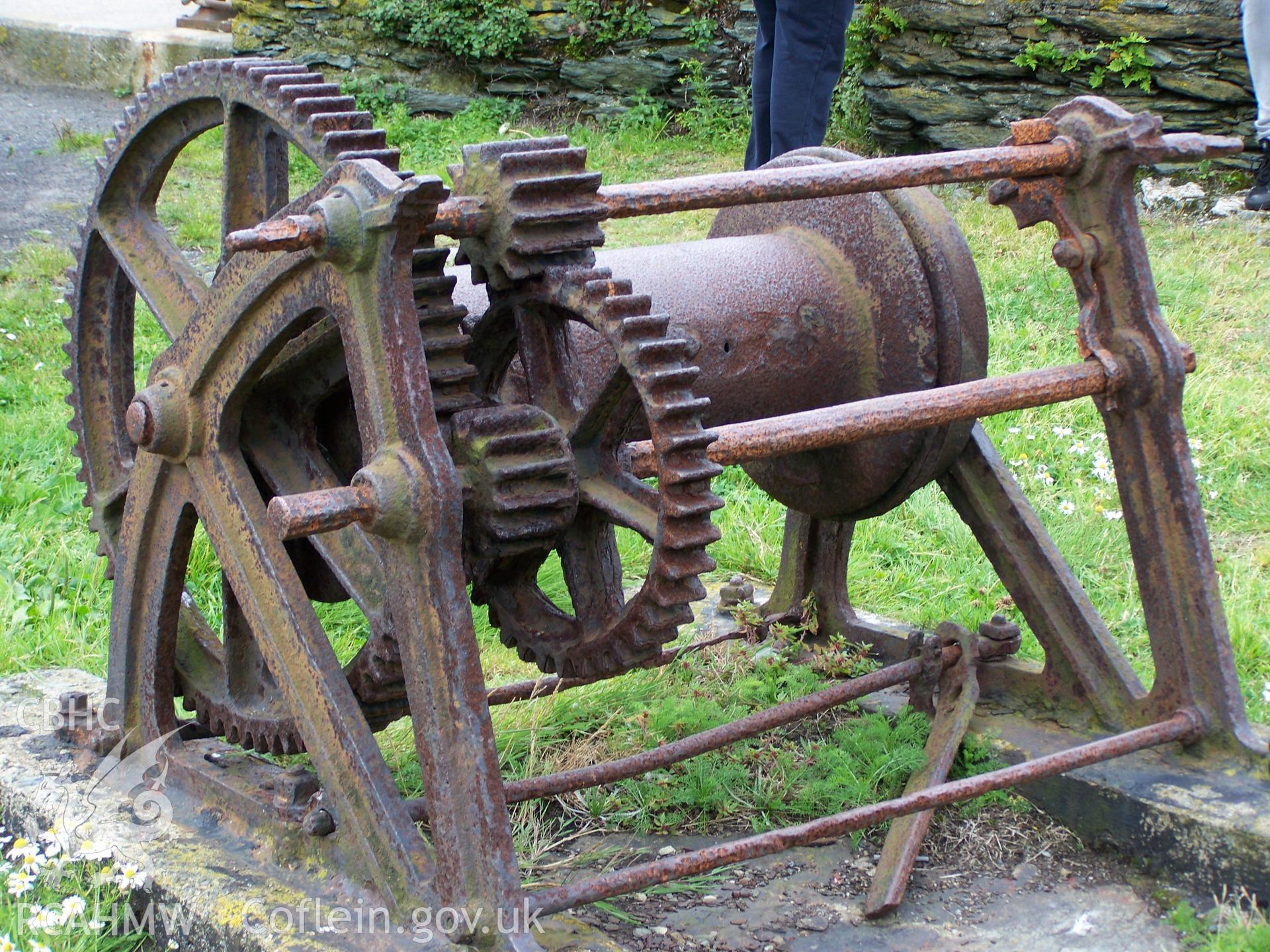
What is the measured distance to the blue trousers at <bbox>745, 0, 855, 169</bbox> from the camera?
16.7 feet

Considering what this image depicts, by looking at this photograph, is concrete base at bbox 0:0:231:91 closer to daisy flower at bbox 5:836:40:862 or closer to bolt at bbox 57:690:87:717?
bolt at bbox 57:690:87:717

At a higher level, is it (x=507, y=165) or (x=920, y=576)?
(x=507, y=165)

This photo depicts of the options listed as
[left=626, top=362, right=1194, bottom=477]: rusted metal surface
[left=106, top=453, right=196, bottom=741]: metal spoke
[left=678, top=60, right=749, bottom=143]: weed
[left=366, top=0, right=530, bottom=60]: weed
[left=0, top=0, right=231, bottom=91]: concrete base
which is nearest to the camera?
[left=626, top=362, right=1194, bottom=477]: rusted metal surface

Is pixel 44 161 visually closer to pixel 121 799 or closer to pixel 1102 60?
pixel 1102 60

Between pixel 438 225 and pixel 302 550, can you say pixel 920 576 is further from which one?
pixel 438 225

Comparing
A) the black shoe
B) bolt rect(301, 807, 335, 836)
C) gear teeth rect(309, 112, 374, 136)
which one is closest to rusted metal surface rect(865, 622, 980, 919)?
bolt rect(301, 807, 335, 836)

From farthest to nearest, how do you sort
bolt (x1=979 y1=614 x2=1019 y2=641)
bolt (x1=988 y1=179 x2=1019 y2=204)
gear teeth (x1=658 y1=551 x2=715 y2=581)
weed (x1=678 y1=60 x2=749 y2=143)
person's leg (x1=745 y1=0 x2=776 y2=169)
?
weed (x1=678 y1=60 x2=749 y2=143) → person's leg (x1=745 y1=0 x2=776 y2=169) → bolt (x1=979 y1=614 x2=1019 y2=641) → bolt (x1=988 y1=179 x2=1019 y2=204) → gear teeth (x1=658 y1=551 x2=715 y2=581)

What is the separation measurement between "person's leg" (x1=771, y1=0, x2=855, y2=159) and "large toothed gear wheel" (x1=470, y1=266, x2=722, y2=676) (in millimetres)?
3150

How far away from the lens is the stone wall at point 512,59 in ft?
30.1

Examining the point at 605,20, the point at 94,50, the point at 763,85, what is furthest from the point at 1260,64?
the point at 94,50

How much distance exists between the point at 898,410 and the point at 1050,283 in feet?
12.5

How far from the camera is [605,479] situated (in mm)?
2133

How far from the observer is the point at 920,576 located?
3939mm

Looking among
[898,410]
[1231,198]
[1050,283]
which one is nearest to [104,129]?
[1050,283]
